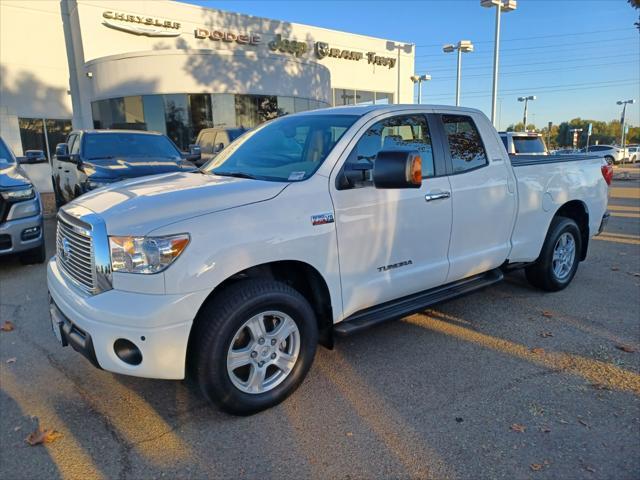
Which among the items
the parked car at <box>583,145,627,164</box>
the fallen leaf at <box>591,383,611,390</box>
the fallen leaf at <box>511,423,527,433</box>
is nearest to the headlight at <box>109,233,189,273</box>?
the fallen leaf at <box>511,423,527,433</box>

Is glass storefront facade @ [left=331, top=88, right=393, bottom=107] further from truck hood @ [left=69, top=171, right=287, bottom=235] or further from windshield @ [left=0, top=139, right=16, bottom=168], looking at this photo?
truck hood @ [left=69, top=171, right=287, bottom=235]

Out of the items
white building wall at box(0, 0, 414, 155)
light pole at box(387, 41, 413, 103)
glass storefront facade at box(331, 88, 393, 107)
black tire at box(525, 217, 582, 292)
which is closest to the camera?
→ black tire at box(525, 217, 582, 292)

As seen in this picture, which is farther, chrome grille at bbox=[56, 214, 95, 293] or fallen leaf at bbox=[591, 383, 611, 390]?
fallen leaf at bbox=[591, 383, 611, 390]

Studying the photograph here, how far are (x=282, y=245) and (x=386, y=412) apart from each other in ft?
4.12

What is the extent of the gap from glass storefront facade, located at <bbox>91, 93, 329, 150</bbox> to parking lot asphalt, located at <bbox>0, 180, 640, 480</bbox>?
52.5 feet

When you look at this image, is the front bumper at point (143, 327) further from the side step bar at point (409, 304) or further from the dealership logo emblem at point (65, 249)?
the side step bar at point (409, 304)

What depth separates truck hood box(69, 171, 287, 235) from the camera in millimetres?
2625

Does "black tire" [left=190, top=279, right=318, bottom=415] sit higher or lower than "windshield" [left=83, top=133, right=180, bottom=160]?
lower

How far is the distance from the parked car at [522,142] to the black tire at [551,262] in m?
6.04

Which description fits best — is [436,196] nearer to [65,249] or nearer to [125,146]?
[65,249]

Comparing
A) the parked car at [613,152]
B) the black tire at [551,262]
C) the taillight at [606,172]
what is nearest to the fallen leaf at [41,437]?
A: the black tire at [551,262]

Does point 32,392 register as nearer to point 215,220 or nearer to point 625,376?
point 215,220

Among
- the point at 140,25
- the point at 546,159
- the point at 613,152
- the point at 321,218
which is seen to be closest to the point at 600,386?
the point at 321,218

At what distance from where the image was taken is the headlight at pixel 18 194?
5.97 meters
